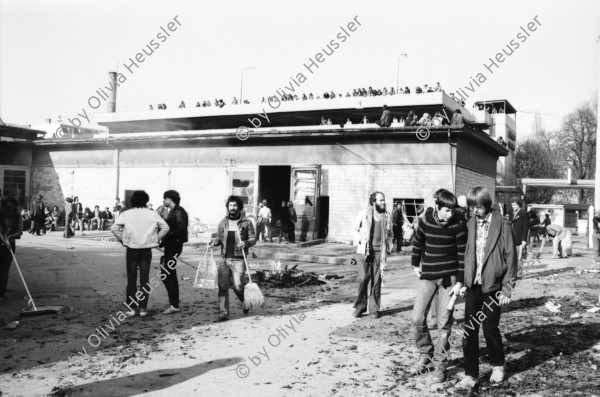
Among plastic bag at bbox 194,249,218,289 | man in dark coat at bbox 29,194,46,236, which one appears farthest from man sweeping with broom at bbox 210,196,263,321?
man in dark coat at bbox 29,194,46,236

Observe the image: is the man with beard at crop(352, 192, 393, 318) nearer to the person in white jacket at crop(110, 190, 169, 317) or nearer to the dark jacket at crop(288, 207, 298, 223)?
the person in white jacket at crop(110, 190, 169, 317)

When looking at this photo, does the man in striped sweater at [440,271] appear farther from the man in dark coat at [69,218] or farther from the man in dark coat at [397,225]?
the man in dark coat at [69,218]

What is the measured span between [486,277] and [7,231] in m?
7.70

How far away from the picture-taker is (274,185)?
2580cm

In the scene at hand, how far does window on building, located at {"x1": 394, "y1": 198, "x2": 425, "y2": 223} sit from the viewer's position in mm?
20250

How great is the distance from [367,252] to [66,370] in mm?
4278

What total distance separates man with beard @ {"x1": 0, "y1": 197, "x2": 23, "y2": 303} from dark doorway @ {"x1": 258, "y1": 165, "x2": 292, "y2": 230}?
50.0 ft

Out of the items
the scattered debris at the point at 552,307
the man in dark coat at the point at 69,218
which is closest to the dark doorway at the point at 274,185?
the man in dark coat at the point at 69,218

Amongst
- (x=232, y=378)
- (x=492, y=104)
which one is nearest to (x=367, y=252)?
(x=232, y=378)

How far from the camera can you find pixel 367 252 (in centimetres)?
741

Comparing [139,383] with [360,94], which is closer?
[139,383]

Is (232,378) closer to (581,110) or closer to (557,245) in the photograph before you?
(557,245)

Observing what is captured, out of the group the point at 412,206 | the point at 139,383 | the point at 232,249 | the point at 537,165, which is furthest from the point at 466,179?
the point at 537,165

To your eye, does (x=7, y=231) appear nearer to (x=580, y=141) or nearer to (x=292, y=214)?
(x=292, y=214)
